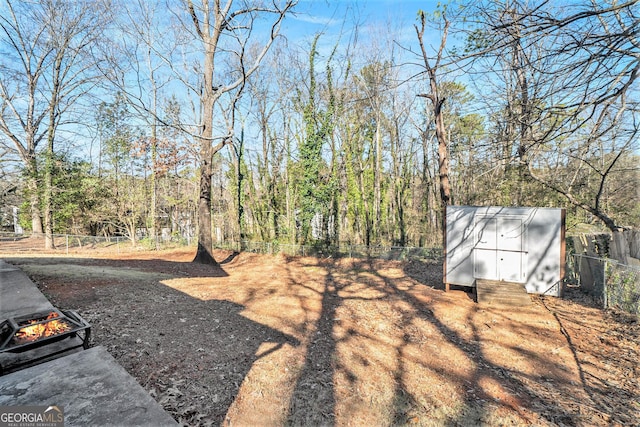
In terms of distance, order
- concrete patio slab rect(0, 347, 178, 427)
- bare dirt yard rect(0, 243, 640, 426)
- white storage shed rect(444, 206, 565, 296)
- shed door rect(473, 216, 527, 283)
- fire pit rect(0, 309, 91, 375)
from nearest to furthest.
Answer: concrete patio slab rect(0, 347, 178, 427)
fire pit rect(0, 309, 91, 375)
bare dirt yard rect(0, 243, 640, 426)
white storage shed rect(444, 206, 565, 296)
shed door rect(473, 216, 527, 283)

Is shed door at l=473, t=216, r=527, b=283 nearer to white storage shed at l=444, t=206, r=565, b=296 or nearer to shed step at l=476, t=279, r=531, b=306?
white storage shed at l=444, t=206, r=565, b=296

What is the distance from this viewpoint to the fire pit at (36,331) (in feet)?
8.47

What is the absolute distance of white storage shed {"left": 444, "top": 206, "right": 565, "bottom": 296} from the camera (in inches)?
265

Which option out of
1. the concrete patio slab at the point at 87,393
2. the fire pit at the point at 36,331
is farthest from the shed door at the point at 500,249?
the fire pit at the point at 36,331

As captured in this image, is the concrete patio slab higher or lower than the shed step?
higher

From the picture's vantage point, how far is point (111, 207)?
18.8m

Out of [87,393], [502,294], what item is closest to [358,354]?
[87,393]

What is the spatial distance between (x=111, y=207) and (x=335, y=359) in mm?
20702

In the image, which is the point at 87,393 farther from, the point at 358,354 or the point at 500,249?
the point at 500,249

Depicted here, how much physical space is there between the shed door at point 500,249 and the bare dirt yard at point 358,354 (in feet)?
3.09

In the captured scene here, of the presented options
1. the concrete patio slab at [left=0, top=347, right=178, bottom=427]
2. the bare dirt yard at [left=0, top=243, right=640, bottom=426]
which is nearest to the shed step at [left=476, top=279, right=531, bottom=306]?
the bare dirt yard at [left=0, top=243, right=640, bottom=426]

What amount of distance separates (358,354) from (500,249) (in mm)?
5189

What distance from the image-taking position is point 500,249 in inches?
283

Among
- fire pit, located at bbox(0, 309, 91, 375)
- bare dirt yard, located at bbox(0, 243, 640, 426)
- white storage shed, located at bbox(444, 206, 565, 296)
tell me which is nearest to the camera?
fire pit, located at bbox(0, 309, 91, 375)
